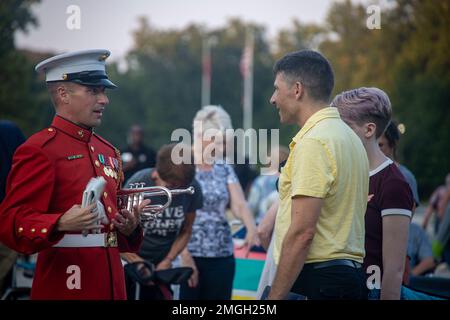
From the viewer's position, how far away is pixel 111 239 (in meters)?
4.18

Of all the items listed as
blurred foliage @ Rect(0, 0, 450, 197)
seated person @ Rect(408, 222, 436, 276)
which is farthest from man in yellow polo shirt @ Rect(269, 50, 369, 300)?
blurred foliage @ Rect(0, 0, 450, 197)

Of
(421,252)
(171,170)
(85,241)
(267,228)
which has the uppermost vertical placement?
(171,170)

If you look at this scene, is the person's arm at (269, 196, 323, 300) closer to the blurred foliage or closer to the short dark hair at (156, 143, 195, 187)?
the short dark hair at (156, 143, 195, 187)

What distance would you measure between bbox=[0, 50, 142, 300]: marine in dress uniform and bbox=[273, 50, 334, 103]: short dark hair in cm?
97

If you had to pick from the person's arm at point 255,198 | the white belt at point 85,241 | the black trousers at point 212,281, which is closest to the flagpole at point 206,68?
the person's arm at point 255,198

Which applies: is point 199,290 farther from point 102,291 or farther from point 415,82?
point 415,82

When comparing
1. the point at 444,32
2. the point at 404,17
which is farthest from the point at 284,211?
the point at 404,17

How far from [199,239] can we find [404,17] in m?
33.1

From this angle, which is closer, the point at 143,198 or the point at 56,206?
the point at 56,206

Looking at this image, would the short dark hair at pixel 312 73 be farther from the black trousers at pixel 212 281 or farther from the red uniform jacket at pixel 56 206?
the black trousers at pixel 212 281

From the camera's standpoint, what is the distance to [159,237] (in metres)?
6.98

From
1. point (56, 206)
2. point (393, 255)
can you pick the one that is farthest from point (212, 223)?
point (56, 206)

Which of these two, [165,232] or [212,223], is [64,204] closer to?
[165,232]

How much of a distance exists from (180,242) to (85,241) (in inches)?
117
